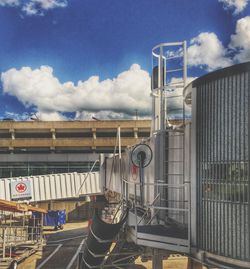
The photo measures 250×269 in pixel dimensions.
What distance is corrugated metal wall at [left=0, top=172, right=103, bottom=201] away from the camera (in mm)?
35125

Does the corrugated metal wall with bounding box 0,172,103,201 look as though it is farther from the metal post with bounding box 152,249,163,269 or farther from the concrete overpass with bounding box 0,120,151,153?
the concrete overpass with bounding box 0,120,151,153

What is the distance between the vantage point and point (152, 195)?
13.9 m

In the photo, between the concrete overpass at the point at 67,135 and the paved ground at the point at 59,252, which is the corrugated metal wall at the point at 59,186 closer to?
the paved ground at the point at 59,252

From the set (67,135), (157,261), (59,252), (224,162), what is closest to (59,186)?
(59,252)

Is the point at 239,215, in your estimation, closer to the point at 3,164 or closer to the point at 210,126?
the point at 210,126

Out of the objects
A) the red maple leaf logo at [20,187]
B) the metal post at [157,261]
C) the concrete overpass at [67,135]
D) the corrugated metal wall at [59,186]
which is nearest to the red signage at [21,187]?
the red maple leaf logo at [20,187]

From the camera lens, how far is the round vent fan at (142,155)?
42.3 feet

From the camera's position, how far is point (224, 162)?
960 centimetres

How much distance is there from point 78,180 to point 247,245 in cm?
2861

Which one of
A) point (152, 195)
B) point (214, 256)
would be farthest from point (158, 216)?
point (214, 256)

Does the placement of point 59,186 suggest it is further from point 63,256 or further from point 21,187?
point 63,256

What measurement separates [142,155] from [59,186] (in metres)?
24.4

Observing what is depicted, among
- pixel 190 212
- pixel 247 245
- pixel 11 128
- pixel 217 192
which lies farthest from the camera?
pixel 11 128

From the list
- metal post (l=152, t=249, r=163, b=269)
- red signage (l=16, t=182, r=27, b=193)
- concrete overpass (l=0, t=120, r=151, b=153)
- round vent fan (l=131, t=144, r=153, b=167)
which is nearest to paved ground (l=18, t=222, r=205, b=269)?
red signage (l=16, t=182, r=27, b=193)
